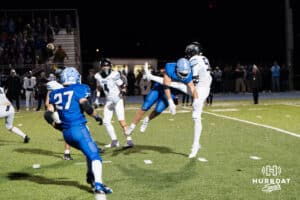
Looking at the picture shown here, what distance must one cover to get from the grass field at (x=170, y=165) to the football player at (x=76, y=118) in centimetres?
40

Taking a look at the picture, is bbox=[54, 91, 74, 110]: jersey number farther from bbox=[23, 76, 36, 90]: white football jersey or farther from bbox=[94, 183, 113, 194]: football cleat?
bbox=[23, 76, 36, 90]: white football jersey

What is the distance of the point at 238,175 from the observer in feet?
26.8

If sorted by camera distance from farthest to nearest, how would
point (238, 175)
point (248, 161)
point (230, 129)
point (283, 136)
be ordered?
1. point (230, 129)
2. point (283, 136)
3. point (248, 161)
4. point (238, 175)

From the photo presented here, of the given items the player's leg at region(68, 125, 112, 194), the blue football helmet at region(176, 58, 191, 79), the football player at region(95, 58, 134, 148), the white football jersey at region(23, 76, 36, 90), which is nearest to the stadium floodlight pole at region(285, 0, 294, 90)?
the white football jersey at region(23, 76, 36, 90)

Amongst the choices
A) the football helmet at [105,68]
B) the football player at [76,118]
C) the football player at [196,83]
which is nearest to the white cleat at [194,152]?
the football player at [196,83]

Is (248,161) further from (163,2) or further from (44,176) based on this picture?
(163,2)

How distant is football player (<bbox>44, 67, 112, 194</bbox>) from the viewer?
282 inches

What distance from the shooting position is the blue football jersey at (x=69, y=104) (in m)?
7.28

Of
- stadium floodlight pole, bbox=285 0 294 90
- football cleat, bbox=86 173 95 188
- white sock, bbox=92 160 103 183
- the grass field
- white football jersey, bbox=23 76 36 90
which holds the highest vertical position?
stadium floodlight pole, bbox=285 0 294 90

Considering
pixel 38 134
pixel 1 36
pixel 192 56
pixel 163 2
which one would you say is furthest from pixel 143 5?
pixel 192 56

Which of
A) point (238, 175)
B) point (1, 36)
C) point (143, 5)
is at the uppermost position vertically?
point (143, 5)

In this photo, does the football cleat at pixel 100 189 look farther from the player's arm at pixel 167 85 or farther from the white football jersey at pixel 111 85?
the white football jersey at pixel 111 85

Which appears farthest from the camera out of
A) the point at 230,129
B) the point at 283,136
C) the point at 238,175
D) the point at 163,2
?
the point at 163,2

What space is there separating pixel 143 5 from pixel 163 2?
1.63 meters
